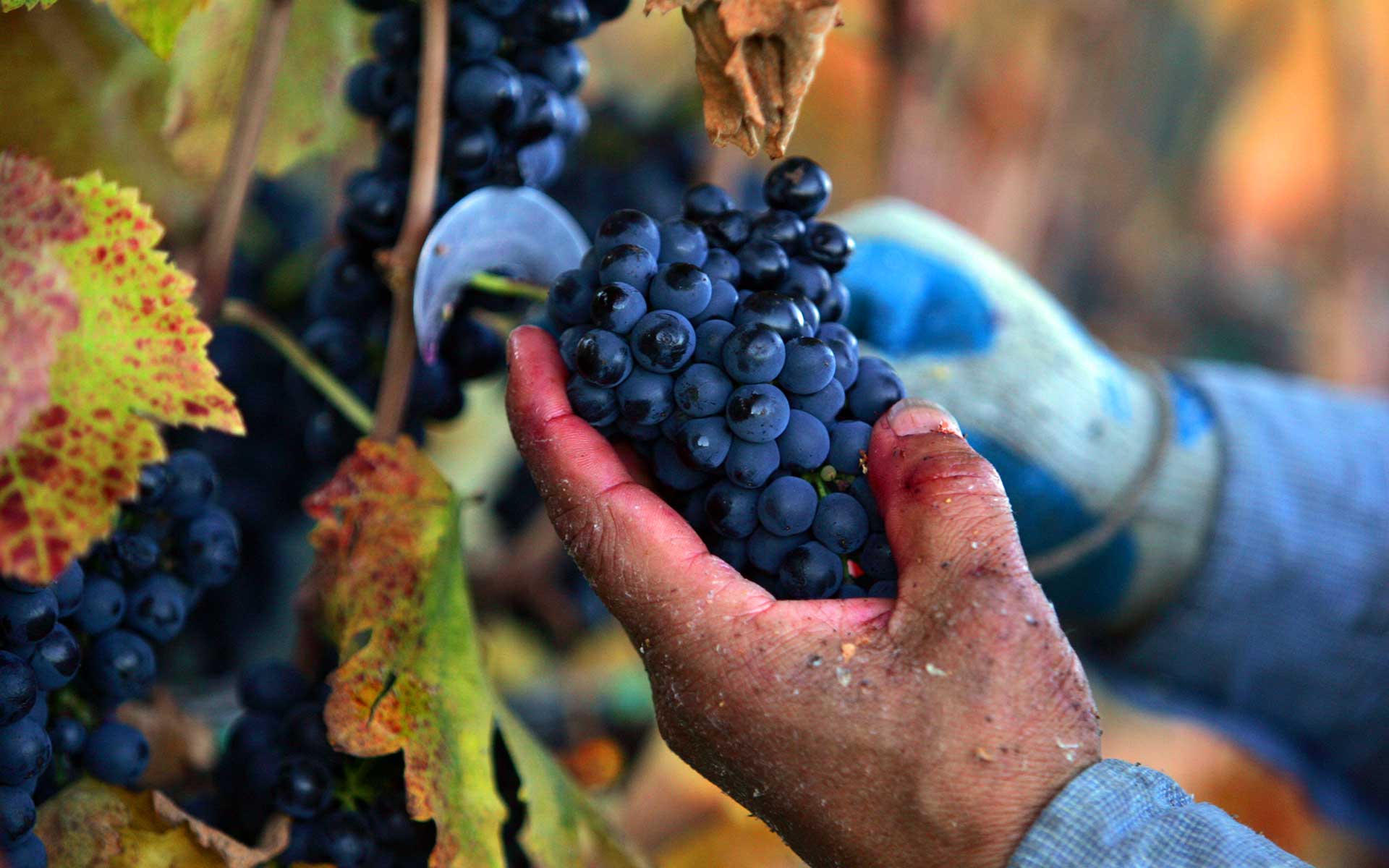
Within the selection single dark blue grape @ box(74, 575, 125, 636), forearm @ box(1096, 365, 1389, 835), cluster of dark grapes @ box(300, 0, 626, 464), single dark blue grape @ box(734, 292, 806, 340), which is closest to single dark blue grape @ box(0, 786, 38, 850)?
single dark blue grape @ box(74, 575, 125, 636)

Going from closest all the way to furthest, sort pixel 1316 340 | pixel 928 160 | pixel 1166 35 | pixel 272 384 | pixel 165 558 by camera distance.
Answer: pixel 165 558
pixel 272 384
pixel 928 160
pixel 1316 340
pixel 1166 35

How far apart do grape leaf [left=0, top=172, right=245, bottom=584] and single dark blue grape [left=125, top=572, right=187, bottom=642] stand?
18cm

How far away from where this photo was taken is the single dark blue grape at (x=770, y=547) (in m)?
0.59

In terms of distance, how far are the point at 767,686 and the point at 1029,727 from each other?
0.45 feet

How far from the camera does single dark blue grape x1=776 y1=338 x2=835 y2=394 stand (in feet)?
1.91

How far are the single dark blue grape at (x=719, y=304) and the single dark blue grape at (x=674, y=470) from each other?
0.07m

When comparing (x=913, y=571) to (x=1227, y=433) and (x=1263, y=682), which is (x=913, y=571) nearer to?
(x=1227, y=433)

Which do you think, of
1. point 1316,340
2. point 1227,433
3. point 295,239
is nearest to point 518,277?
point 295,239

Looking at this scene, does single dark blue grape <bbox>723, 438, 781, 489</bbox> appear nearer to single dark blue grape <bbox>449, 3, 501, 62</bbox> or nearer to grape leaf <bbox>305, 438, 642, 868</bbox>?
grape leaf <bbox>305, 438, 642, 868</bbox>

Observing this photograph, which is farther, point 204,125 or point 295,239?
point 295,239

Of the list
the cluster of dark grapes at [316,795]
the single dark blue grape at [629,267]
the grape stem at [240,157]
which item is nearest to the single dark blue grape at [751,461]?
the single dark blue grape at [629,267]

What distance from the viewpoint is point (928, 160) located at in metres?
1.68

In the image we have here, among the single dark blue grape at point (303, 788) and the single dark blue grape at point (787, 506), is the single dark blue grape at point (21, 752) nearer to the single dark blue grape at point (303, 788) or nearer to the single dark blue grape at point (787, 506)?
the single dark blue grape at point (303, 788)

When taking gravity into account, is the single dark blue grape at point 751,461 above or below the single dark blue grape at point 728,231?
below
